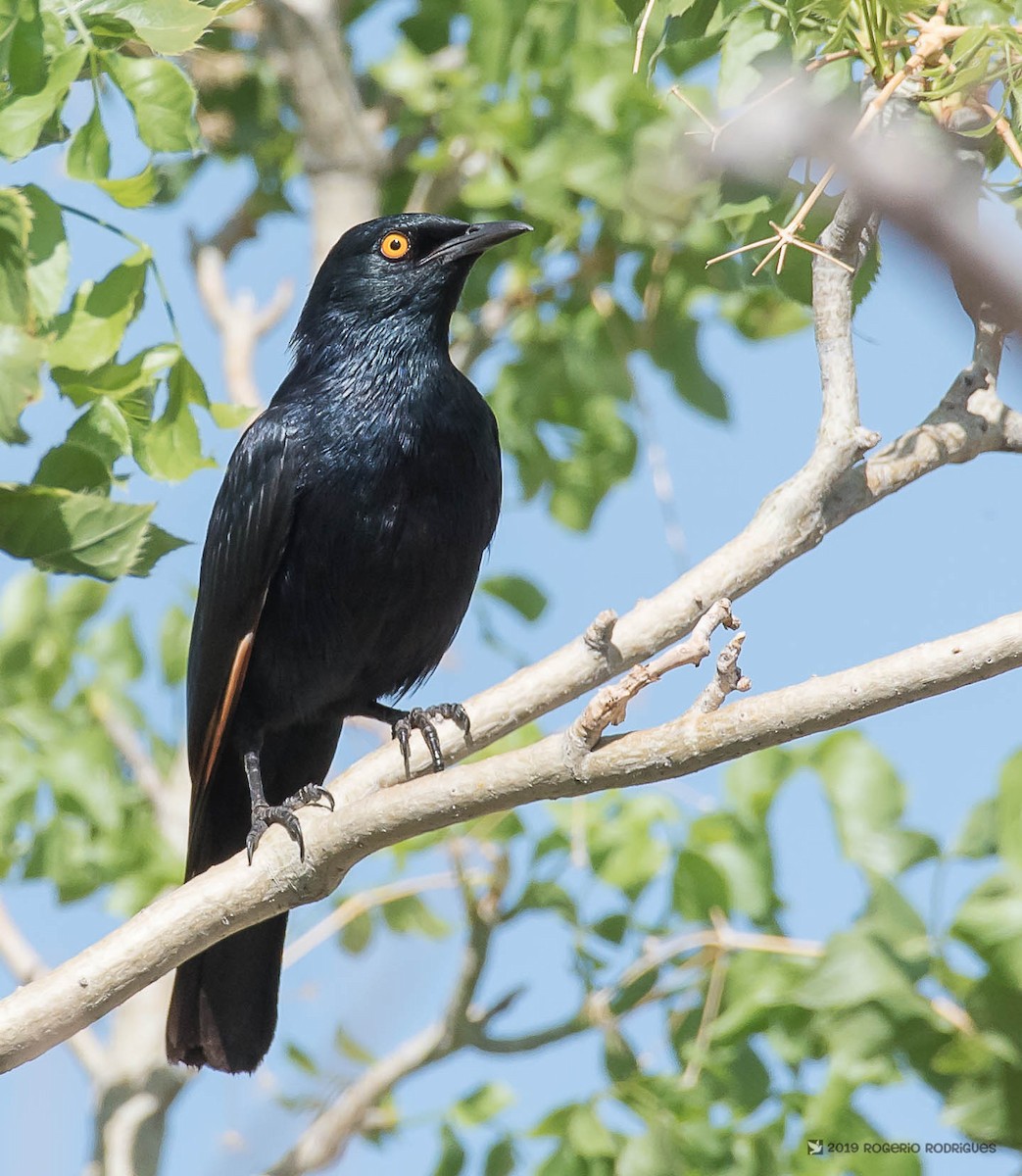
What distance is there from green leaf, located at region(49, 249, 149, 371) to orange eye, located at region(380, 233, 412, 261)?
5.27ft

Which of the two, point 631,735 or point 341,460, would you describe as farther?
point 341,460

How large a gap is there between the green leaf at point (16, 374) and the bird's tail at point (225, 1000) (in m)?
1.60

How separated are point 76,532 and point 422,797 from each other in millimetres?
938

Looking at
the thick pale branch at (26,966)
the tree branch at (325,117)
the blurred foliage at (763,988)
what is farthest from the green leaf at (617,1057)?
the tree branch at (325,117)

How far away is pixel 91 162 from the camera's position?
3076 mm

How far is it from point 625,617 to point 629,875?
165cm

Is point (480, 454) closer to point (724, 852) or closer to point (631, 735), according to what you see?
point (724, 852)

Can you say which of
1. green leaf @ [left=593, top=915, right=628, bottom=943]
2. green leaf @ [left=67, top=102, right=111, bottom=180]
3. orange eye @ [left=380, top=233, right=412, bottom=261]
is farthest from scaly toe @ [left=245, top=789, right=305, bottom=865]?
orange eye @ [left=380, top=233, right=412, bottom=261]

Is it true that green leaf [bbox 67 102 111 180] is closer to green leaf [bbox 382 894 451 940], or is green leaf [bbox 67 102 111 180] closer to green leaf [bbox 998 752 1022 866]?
green leaf [bbox 998 752 1022 866]

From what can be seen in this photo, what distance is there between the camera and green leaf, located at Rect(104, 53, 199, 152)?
120 inches

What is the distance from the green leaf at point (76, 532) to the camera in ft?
9.68

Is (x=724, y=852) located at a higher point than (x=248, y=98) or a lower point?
lower

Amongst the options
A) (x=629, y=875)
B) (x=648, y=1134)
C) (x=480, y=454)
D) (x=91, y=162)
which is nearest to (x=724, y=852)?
(x=629, y=875)

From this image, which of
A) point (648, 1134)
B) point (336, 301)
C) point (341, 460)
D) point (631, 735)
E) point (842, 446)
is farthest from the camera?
point (336, 301)
